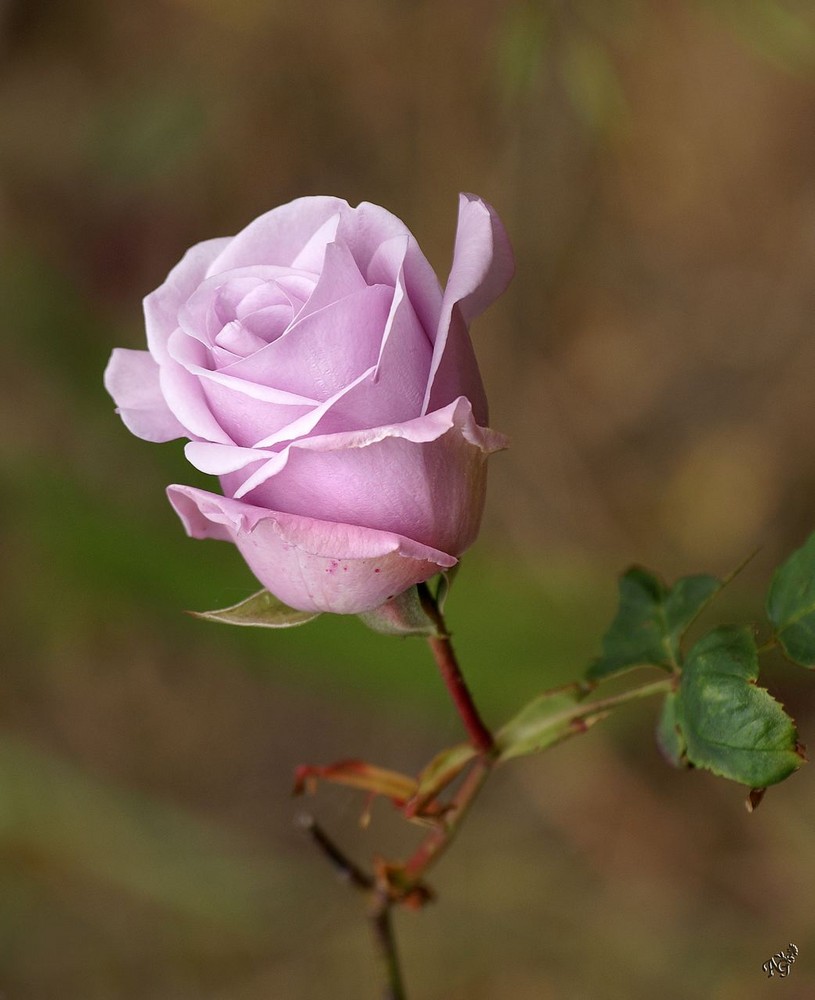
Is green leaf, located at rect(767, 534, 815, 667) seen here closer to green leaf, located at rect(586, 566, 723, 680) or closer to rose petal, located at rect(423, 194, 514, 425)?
green leaf, located at rect(586, 566, 723, 680)

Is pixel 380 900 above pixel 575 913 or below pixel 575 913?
above

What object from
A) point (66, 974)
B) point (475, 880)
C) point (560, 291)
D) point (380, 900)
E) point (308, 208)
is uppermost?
point (308, 208)

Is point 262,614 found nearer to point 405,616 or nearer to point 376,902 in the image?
point 405,616

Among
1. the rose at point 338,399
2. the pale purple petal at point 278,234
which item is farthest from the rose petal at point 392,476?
the pale purple petal at point 278,234

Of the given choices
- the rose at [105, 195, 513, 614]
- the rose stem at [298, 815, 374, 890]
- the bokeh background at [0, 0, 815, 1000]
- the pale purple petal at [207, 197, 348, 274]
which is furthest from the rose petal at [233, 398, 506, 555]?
the bokeh background at [0, 0, 815, 1000]

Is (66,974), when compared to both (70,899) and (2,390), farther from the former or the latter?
(2,390)

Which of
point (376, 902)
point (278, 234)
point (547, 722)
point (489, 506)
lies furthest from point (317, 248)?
point (489, 506)

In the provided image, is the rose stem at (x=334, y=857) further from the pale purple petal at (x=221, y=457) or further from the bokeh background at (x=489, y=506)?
the bokeh background at (x=489, y=506)

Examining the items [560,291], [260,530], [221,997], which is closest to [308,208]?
[260,530]
